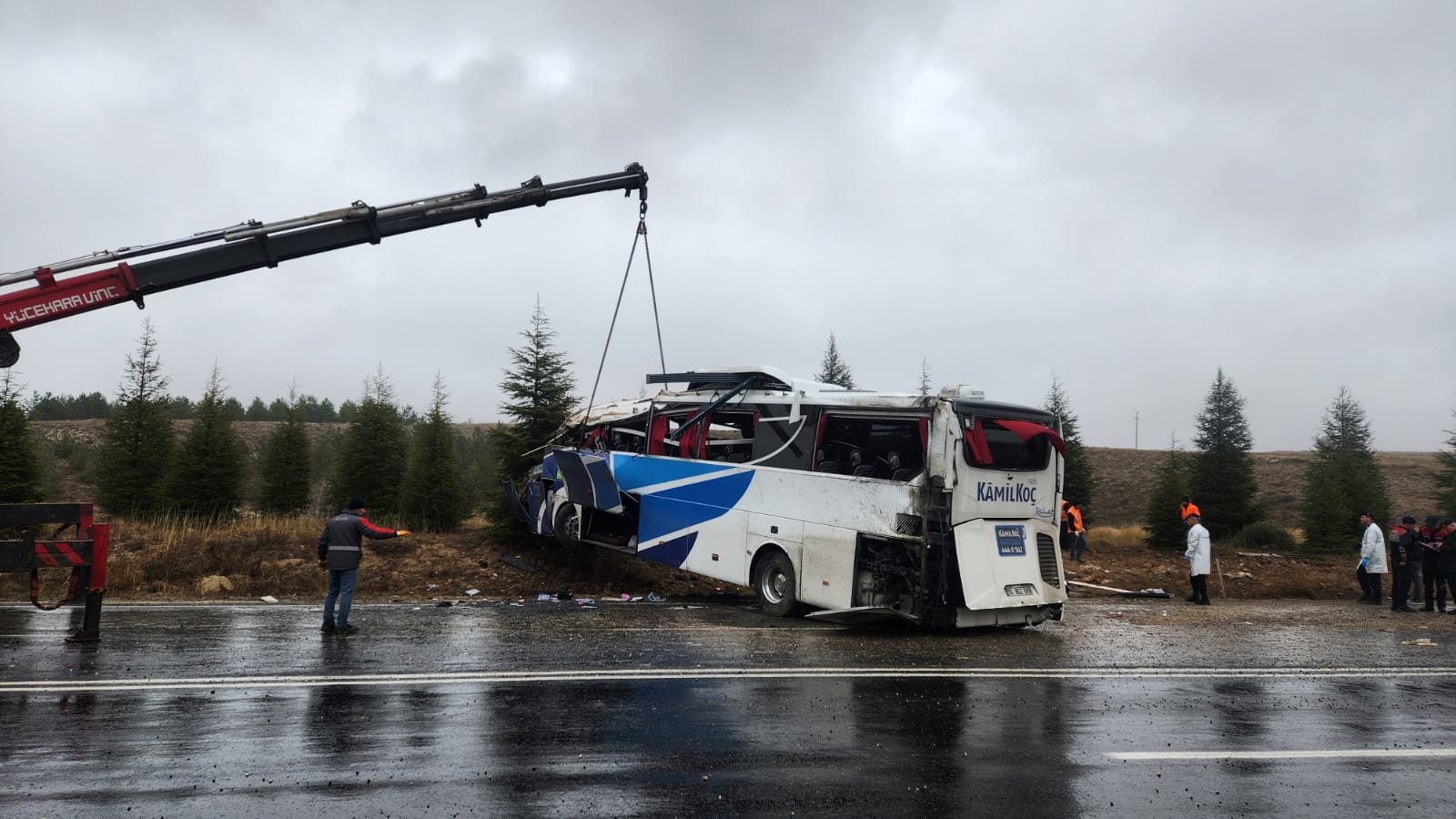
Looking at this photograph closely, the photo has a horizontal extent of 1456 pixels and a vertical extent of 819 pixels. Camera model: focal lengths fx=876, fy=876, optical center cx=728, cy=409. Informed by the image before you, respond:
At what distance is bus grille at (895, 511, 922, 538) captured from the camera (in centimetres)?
1011

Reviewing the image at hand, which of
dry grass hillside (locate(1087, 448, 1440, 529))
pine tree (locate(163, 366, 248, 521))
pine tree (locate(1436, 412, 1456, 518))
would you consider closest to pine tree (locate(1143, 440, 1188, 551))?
pine tree (locate(1436, 412, 1456, 518))

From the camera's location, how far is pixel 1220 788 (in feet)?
16.1

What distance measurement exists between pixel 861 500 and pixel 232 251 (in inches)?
324

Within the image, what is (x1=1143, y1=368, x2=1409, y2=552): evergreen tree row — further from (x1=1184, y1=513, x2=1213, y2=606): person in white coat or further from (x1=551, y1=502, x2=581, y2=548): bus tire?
(x1=551, y1=502, x2=581, y2=548): bus tire

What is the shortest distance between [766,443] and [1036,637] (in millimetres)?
4152

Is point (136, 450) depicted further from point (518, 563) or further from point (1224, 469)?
point (1224, 469)

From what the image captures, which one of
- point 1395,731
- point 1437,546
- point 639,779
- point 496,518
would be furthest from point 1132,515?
point 639,779

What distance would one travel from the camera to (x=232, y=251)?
10695 millimetres

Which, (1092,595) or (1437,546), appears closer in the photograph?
(1437,546)

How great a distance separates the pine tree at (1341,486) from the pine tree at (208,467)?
3450cm

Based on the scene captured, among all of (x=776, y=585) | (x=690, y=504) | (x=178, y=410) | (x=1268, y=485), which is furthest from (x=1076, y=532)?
(x=178, y=410)

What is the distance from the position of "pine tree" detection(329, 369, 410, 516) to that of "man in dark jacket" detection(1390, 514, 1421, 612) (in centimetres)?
2763

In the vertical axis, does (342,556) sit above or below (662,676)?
above

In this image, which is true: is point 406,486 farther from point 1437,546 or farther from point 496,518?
point 1437,546
